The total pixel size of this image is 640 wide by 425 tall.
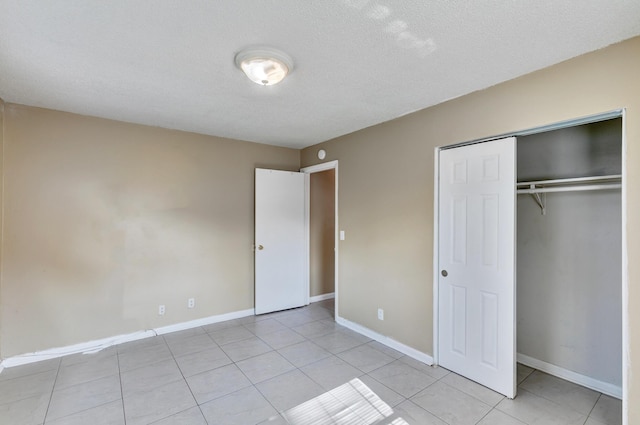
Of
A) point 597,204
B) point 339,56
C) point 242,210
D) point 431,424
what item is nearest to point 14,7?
point 339,56

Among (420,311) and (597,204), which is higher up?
(597,204)

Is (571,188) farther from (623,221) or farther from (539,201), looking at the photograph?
(623,221)

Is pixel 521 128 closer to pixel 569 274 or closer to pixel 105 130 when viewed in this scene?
pixel 569 274

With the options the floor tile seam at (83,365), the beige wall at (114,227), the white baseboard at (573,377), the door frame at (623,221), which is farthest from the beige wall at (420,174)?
the floor tile seam at (83,365)

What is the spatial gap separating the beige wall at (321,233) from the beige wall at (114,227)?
1.08 metres

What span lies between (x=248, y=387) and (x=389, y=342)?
155 centimetres

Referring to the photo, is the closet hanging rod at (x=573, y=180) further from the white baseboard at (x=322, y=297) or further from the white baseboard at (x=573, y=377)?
Result: the white baseboard at (x=322, y=297)

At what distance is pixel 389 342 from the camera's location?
317 cm

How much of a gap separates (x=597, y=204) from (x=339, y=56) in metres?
2.40

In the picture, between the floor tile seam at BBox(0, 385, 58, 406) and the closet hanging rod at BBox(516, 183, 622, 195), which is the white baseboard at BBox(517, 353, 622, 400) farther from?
the floor tile seam at BBox(0, 385, 58, 406)

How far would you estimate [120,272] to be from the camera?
3.25m

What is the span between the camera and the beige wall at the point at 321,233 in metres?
4.77

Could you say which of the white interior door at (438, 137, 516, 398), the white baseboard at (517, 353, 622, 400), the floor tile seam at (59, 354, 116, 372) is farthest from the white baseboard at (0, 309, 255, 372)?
the white baseboard at (517, 353, 622, 400)

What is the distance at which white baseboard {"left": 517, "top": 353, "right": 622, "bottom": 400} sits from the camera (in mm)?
2275
